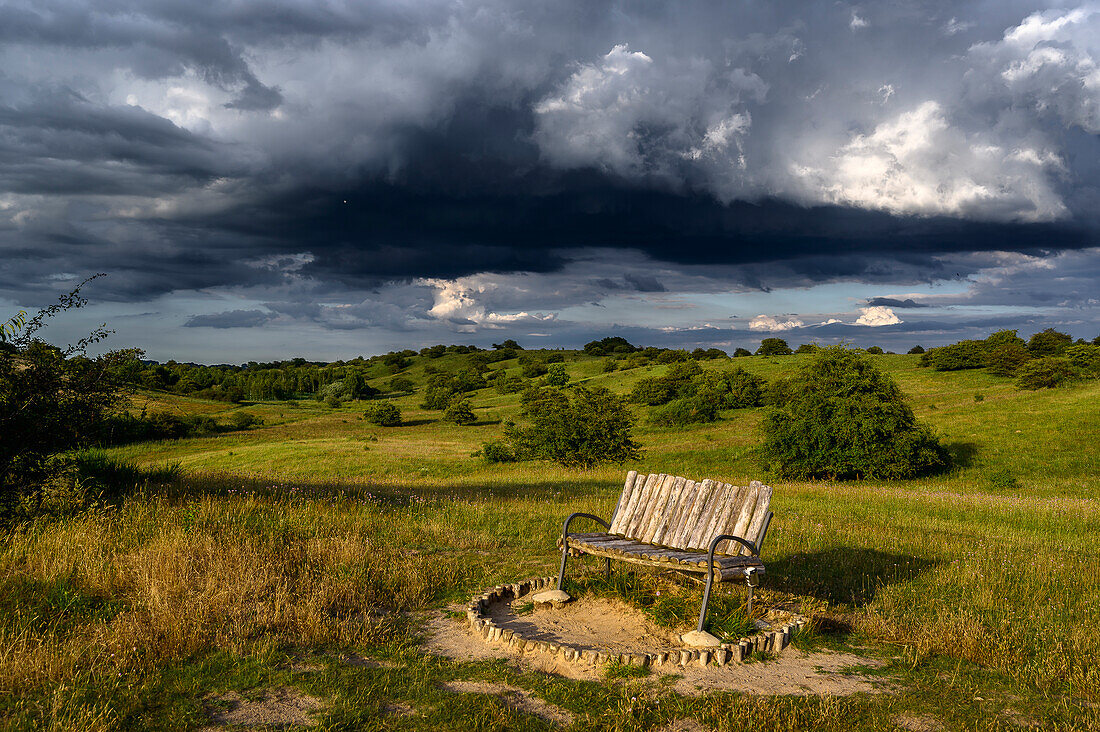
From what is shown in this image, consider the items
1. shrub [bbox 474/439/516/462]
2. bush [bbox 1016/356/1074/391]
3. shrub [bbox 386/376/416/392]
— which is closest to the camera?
shrub [bbox 474/439/516/462]

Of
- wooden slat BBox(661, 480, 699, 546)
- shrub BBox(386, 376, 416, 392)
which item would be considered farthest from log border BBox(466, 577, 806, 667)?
shrub BBox(386, 376, 416, 392)

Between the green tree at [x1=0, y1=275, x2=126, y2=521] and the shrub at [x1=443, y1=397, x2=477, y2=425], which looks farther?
the shrub at [x1=443, y1=397, x2=477, y2=425]

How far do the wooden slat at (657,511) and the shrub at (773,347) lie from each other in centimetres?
8054

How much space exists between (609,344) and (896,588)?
11708 centimetres

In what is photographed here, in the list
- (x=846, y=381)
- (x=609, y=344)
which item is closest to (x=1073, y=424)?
(x=846, y=381)

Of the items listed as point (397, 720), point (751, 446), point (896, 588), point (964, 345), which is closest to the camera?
point (397, 720)

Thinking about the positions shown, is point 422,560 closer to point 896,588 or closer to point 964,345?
point 896,588

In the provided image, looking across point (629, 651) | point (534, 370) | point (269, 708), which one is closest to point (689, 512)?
point (629, 651)

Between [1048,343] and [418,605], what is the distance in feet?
226

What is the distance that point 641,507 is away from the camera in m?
7.91

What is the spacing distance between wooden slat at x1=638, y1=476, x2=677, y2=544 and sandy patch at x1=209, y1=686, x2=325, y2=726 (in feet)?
13.2

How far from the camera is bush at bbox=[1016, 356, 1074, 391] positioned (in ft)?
145

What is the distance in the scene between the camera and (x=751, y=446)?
120 feet

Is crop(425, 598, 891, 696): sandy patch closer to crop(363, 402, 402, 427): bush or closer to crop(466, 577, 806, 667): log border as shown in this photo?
crop(466, 577, 806, 667): log border
